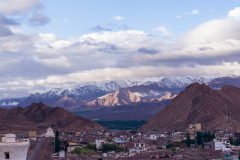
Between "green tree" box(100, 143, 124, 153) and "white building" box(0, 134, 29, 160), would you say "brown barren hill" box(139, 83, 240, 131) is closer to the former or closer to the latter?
"green tree" box(100, 143, 124, 153)

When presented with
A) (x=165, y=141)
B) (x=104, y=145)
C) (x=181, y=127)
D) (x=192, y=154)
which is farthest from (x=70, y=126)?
(x=192, y=154)

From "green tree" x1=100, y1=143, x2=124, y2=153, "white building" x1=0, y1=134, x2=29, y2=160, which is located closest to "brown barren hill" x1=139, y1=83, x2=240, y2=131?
"green tree" x1=100, y1=143, x2=124, y2=153

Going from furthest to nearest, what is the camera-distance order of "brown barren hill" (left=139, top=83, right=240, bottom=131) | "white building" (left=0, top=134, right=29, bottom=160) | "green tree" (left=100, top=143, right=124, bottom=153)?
1. "brown barren hill" (left=139, top=83, right=240, bottom=131)
2. "green tree" (left=100, top=143, right=124, bottom=153)
3. "white building" (left=0, top=134, right=29, bottom=160)

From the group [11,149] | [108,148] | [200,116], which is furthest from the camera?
[200,116]

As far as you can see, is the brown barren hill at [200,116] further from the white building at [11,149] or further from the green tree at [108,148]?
the white building at [11,149]

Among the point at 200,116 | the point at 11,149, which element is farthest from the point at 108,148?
the point at 200,116

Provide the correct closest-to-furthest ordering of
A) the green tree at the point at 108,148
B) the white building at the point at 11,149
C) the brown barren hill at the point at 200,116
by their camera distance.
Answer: the white building at the point at 11,149
the green tree at the point at 108,148
the brown barren hill at the point at 200,116

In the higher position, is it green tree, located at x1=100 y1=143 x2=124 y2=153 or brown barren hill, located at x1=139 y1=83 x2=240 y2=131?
brown barren hill, located at x1=139 y1=83 x2=240 y2=131

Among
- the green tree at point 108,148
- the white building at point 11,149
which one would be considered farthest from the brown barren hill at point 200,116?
the white building at point 11,149

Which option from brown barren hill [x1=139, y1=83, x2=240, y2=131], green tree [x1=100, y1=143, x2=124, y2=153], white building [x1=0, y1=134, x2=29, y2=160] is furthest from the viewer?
brown barren hill [x1=139, y1=83, x2=240, y2=131]

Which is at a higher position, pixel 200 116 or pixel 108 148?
pixel 200 116

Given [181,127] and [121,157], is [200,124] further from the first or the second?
[121,157]

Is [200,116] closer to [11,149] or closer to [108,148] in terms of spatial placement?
[108,148]

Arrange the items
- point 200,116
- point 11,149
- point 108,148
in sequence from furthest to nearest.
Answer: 1. point 200,116
2. point 108,148
3. point 11,149
